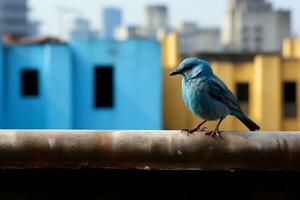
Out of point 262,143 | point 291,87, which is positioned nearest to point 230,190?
point 262,143

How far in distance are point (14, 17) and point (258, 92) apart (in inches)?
2910

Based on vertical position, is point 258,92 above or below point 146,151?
below

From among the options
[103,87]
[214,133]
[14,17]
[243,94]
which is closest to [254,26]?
[243,94]

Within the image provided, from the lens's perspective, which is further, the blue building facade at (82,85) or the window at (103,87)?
the window at (103,87)

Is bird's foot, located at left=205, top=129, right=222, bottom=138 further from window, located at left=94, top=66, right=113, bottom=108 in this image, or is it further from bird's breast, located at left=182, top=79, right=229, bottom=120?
window, located at left=94, top=66, right=113, bottom=108

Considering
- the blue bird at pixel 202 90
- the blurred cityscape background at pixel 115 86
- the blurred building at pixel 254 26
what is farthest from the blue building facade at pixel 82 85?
the blurred building at pixel 254 26

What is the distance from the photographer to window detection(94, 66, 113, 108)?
68.7 ft

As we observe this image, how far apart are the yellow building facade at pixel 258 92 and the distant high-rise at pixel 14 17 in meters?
70.0

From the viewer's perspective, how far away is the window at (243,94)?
71.9ft

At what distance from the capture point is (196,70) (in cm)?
358

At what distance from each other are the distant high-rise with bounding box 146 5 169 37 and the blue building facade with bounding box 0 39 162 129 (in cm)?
4832

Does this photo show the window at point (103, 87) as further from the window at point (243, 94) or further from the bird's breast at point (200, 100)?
the bird's breast at point (200, 100)

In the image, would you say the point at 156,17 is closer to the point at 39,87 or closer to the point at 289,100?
the point at 289,100

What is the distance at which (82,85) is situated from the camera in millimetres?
20875
